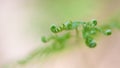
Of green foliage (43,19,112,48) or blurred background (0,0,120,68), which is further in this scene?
blurred background (0,0,120,68)

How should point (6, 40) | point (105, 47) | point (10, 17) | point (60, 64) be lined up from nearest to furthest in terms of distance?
point (60, 64) < point (105, 47) < point (6, 40) < point (10, 17)

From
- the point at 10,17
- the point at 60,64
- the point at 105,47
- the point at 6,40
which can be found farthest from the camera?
the point at 10,17

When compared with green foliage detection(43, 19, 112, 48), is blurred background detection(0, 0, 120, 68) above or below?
below

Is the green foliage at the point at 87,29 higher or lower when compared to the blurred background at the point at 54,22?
higher

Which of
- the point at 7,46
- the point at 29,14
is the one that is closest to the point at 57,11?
the point at 29,14

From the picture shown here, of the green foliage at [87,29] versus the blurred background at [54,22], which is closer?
the green foliage at [87,29]

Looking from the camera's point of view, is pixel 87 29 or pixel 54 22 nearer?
pixel 87 29

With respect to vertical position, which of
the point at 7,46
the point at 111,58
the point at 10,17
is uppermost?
the point at 10,17

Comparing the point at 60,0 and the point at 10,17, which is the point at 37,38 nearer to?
the point at 60,0
